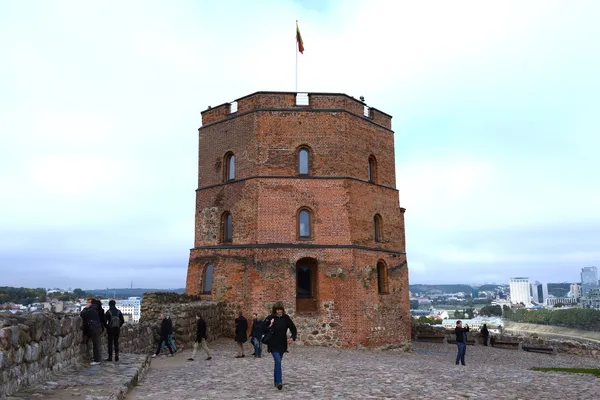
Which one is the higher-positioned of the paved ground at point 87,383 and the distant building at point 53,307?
the distant building at point 53,307

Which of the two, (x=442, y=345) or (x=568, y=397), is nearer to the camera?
(x=568, y=397)

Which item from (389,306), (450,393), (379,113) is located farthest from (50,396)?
(379,113)

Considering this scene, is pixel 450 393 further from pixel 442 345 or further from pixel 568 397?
pixel 442 345

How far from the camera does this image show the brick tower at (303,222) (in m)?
20.0

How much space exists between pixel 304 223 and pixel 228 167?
4516mm

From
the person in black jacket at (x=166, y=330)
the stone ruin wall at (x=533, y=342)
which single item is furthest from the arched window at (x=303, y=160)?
the stone ruin wall at (x=533, y=342)

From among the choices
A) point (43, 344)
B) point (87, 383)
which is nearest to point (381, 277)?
point (87, 383)

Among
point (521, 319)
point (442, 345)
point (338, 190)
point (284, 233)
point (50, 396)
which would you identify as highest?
point (338, 190)

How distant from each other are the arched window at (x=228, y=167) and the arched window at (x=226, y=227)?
1638mm

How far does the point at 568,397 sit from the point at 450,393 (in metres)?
2.23

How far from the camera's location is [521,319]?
128 meters

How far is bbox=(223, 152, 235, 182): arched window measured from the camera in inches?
883

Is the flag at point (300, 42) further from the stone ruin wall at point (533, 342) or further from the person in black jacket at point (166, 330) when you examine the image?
the stone ruin wall at point (533, 342)

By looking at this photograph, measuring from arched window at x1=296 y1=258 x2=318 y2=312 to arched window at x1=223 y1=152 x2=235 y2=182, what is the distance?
16.7 feet
